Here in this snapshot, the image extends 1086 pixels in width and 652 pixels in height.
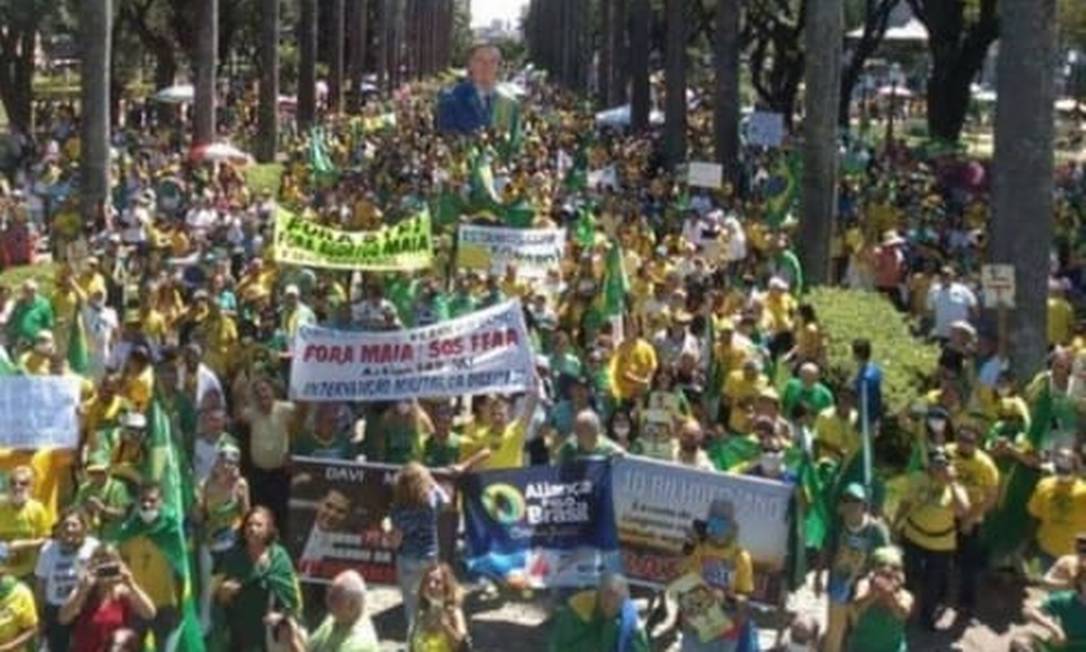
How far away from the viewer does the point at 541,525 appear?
34.2ft

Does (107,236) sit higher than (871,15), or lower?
lower

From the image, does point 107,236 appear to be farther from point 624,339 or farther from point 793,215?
point 793,215

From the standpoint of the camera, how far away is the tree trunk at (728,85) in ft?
110

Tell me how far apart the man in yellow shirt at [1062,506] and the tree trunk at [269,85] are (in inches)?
1186

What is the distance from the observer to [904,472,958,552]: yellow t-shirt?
10734mm

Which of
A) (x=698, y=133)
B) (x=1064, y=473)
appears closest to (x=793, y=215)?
(x=1064, y=473)

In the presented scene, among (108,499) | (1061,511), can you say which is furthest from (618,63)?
(108,499)

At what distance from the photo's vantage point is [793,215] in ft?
89.3

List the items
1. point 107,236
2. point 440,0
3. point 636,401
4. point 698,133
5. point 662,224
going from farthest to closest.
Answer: point 440,0 → point 698,133 → point 662,224 → point 107,236 → point 636,401

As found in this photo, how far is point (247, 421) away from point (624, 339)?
169 inches

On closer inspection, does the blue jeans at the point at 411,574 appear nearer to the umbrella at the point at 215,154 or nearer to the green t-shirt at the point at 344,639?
the green t-shirt at the point at 344,639

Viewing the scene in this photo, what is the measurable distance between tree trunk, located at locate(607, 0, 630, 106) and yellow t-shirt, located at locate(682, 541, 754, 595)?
157 ft

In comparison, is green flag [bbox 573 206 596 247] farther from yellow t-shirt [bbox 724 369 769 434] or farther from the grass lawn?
yellow t-shirt [bbox 724 369 769 434]

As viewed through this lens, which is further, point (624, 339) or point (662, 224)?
point (662, 224)
